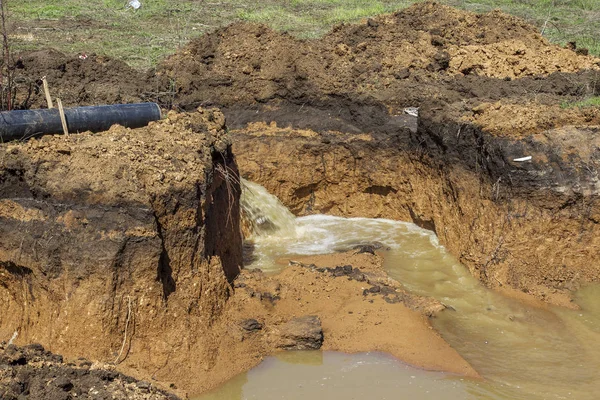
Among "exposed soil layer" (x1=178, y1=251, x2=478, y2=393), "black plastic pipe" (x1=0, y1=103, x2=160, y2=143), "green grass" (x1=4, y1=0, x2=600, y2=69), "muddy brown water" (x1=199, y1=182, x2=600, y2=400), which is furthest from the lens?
"green grass" (x1=4, y1=0, x2=600, y2=69)

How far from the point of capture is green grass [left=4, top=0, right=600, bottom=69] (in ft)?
55.7

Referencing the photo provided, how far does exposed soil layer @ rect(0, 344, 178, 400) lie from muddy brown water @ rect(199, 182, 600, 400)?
924 mm

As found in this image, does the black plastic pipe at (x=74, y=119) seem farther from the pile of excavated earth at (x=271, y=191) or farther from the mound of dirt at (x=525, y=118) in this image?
the mound of dirt at (x=525, y=118)

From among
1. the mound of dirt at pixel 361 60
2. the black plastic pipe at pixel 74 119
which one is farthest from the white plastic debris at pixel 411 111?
the black plastic pipe at pixel 74 119

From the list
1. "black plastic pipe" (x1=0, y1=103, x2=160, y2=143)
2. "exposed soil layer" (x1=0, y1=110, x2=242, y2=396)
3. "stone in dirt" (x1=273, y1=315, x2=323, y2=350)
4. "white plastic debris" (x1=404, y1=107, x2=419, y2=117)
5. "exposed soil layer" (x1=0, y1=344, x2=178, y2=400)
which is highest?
"black plastic pipe" (x1=0, y1=103, x2=160, y2=143)

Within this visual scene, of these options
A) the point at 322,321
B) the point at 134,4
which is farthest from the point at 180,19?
the point at 322,321

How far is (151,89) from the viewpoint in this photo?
12633mm

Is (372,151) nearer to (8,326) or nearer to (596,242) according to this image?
(596,242)

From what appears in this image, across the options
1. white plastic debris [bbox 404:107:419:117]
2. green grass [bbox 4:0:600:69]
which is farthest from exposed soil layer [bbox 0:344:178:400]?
green grass [bbox 4:0:600:69]

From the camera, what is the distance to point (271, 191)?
11828 millimetres

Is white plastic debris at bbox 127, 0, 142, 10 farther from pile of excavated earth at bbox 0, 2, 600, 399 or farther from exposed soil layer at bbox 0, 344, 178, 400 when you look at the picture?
exposed soil layer at bbox 0, 344, 178, 400

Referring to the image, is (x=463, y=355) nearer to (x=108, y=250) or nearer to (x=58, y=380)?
(x=108, y=250)

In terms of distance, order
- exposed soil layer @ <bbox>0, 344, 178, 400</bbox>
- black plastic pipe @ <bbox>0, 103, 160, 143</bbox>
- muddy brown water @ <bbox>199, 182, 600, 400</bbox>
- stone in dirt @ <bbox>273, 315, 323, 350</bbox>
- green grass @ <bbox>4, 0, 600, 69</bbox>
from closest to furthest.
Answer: exposed soil layer @ <bbox>0, 344, 178, 400</bbox> → muddy brown water @ <bbox>199, 182, 600, 400</bbox> → black plastic pipe @ <bbox>0, 103, 160, 143</bbox> → stone in dirt @ <bbox>273, 315, 323, 350</bbox> → green grass @ <bbox>4, 0, 600, 69</bbox>

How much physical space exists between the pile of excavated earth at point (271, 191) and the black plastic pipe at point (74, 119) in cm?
35
